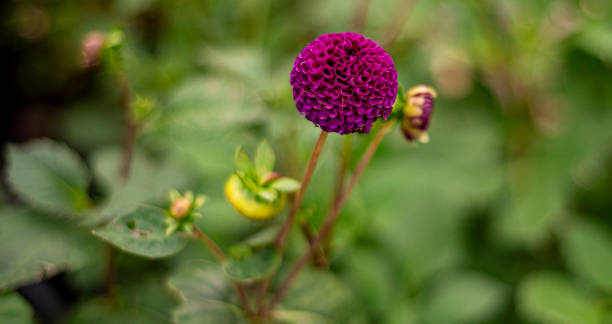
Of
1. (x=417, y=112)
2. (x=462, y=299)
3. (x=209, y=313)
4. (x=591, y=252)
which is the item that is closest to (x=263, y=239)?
(x=209, y=313)

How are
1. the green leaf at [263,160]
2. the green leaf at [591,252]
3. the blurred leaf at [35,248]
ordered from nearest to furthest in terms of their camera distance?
the green leaf at [263,160], the blurred leaf at [35,248], the green leaf at [591,252]

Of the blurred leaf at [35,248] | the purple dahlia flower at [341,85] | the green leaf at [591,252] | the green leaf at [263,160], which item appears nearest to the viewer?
the purple dahlia flower at [341,85]

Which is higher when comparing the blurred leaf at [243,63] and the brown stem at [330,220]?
the blurred leaf at [243,63]

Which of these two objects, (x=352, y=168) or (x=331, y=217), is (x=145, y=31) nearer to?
(x=352, y=168)

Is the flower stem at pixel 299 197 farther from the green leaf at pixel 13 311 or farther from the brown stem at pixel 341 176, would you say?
the green leaf at pixel 13 311

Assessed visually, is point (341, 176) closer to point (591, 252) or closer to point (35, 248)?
point (35, 248)

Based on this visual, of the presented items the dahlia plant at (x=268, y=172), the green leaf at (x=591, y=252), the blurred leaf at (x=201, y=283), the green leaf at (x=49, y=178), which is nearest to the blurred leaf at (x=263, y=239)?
the dahlia plant at (x=268, y=172)

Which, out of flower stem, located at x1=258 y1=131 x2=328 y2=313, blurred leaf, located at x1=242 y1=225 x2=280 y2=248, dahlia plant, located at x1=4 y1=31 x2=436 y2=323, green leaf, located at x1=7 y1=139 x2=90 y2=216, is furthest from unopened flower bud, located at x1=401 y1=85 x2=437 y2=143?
green leaf, located at x1=7 y1=139 x2=90 y2=216
